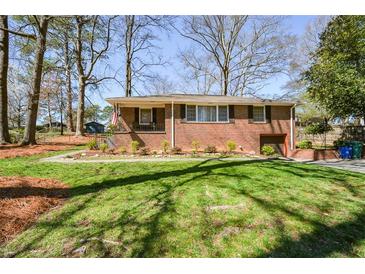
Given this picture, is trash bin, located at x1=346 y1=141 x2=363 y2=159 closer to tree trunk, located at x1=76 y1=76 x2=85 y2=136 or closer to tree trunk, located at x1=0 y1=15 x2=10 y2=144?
tree trunk, located at x1=0 y1=15 x2=10 y2=144

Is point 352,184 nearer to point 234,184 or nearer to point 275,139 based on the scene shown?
point 234,184

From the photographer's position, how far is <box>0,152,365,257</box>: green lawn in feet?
11.0

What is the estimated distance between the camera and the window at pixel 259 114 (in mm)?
16000

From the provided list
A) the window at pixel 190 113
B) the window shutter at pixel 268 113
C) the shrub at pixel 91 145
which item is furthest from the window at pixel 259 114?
the shrub at pixel 91 145

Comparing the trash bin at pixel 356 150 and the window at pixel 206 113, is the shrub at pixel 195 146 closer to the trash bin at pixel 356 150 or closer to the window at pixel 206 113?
the window at pixel 206 113

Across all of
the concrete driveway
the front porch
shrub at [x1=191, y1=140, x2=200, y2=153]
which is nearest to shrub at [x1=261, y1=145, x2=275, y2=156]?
the concrete driveway

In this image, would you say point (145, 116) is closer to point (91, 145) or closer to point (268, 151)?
point (91, 145)

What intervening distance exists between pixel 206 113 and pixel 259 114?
3.71 metres

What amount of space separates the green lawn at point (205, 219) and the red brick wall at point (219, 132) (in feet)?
26.9

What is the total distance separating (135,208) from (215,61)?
27899 millimetres

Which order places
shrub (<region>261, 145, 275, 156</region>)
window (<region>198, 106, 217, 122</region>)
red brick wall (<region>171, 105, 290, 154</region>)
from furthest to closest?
window (<region>198, 106, 217, 122</region>) < red brick wall (<region>171, 105, 290, 154</region>) < shrub (<region>261, 145, 275, 156</region>)

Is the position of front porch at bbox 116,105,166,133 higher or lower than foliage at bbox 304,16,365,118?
lower

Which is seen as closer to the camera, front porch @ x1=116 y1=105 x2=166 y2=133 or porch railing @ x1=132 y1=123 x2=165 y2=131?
front porch @ x1=116 y1=105 x2=166 y2=133
